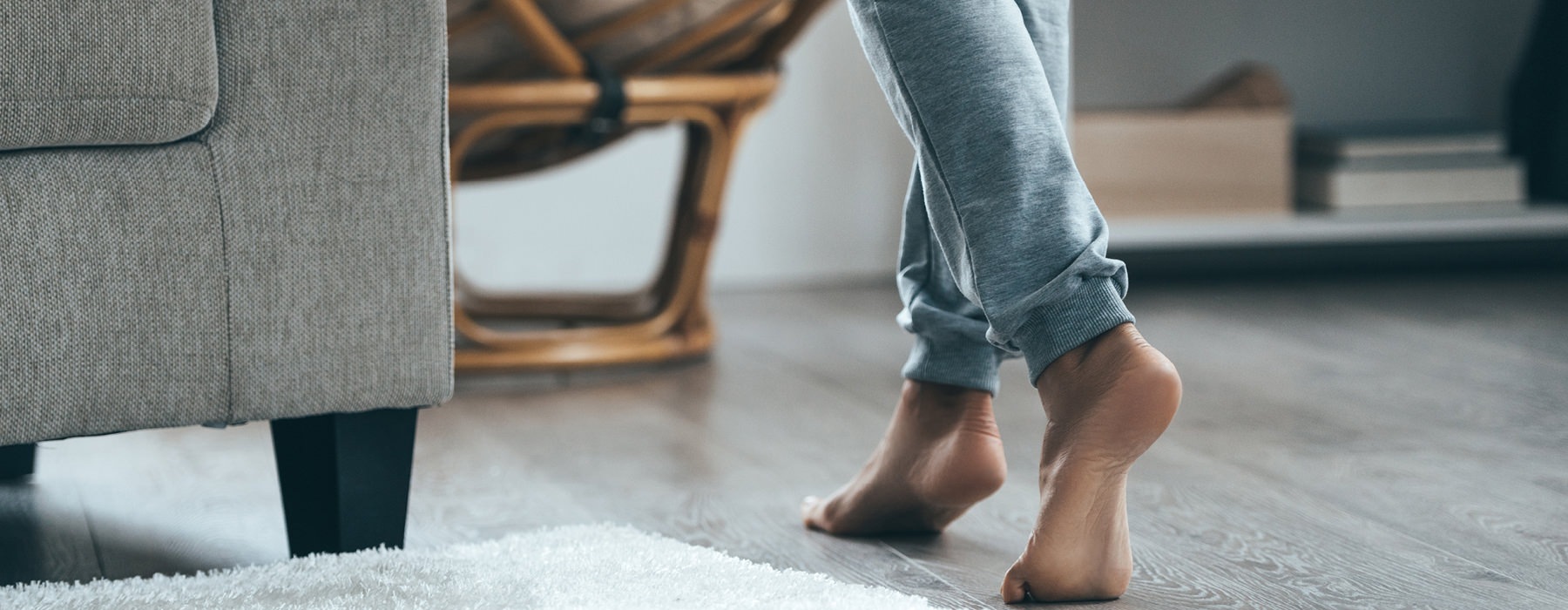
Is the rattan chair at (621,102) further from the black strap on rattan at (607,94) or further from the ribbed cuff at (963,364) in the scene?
the ribbed cuff at (963,364)

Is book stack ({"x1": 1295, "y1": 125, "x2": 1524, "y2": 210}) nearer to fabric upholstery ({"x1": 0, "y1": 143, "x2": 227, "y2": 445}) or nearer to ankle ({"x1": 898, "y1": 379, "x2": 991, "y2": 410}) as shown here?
ankle ({"x1": 898, "y1": 379, "x2": 991, "y2": 410})

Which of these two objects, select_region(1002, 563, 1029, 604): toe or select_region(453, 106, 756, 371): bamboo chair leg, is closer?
select_region(1002, 563, 1029, 604): toe

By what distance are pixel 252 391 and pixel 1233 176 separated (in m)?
1.89

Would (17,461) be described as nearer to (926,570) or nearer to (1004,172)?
(926,570)

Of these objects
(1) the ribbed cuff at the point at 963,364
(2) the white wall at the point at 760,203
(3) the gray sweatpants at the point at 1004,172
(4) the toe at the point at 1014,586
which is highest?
(3) the gray sweatpants at the point at 1004,172

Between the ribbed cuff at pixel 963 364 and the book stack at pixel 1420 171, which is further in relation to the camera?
the book stack at pixel 1420 171

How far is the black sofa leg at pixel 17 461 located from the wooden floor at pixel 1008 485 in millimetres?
22

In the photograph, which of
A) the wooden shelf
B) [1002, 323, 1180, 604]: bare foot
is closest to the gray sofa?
[1002, 323, 1180, 604]: bare foot

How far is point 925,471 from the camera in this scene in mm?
960

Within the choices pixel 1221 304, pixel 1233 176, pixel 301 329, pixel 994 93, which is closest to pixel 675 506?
pixel 301 329

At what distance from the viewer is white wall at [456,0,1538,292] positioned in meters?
2.57

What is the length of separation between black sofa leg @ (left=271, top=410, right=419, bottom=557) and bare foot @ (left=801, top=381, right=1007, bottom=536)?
0.90 feet

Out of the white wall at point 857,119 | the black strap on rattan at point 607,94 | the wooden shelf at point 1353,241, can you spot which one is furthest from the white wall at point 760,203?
the black strap on rattan at point 607,94

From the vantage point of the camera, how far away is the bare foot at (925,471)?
946mm
